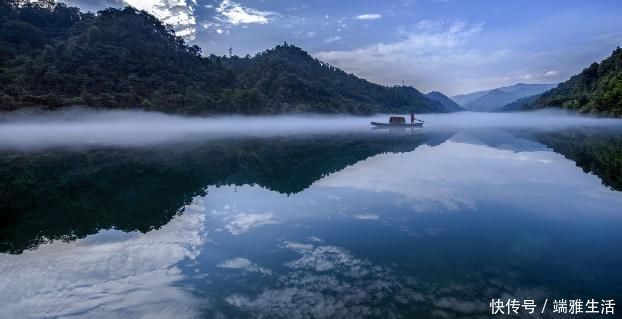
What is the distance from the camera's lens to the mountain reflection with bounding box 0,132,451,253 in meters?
13.4

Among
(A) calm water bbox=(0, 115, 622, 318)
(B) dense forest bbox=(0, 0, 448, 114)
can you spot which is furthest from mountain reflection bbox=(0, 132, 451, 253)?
(B) dense forest bbox=(0, 0, 448, 114)

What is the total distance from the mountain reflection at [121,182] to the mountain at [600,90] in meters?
92.2

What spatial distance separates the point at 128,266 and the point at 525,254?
1118cm

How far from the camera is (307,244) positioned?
10.7 metres

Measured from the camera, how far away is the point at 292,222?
43.5 feet

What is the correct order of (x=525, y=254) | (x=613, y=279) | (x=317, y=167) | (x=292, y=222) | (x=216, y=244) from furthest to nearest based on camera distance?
(x=317, y=167)
(x=292, y=222)
(x=216, y=244)
(x=525, y=254)
(x=613, y=279)

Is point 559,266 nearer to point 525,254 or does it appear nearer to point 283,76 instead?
point 525,254

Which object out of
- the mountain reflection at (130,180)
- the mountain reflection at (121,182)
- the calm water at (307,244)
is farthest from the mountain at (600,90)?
the mountain reflection at (121,182)

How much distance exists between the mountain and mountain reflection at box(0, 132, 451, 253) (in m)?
92.2

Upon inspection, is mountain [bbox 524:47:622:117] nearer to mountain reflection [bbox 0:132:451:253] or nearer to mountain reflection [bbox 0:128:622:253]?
mountain reflection [bbox 0:128:622:253]

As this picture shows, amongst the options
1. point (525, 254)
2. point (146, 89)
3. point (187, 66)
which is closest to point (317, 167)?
point (525, 254)

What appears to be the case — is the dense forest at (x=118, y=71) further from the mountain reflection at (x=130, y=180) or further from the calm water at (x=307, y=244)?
the calm water at (x=307, y=244)

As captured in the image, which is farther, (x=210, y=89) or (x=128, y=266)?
(x=210, y=89)

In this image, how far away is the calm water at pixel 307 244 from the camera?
7400 mm
